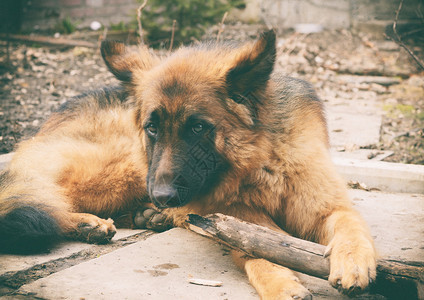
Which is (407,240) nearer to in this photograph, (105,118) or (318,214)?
(318,214)

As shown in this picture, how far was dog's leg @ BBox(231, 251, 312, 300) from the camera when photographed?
7.47 feet

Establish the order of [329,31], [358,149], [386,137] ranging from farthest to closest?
[329,31] < [386,137] < [358,149]

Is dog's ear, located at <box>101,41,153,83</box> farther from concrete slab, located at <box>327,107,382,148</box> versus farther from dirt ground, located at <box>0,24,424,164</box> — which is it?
concrete slab, located at <box>327,107,382,148</box>

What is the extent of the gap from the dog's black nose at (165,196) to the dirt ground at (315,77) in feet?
9.44

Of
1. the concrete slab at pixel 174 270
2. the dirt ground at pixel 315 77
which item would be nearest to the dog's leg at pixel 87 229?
the concrete slab at pixel 174 270

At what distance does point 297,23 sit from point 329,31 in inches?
33.5

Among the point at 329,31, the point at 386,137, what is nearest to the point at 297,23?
the point at 329,31

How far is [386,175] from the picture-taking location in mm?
4320

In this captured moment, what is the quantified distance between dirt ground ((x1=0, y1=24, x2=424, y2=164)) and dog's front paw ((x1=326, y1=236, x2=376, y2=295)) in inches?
112

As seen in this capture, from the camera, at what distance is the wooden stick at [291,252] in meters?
2.17

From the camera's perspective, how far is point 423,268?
2178 millimetres

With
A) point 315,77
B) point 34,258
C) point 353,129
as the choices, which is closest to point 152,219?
point 34,258

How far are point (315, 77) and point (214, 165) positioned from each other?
239 inches

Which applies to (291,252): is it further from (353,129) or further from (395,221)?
(353,129)
